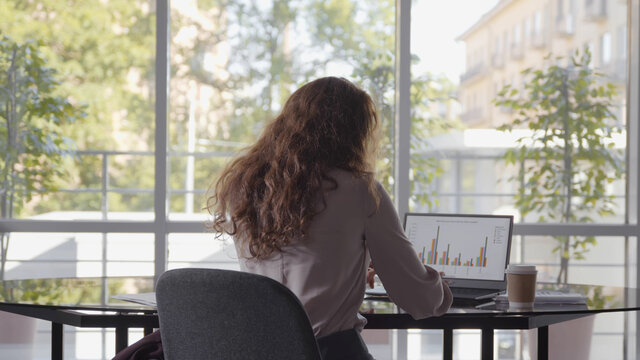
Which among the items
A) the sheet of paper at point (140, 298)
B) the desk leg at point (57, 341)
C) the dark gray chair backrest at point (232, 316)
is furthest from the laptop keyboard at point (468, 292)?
the desk leg at point (57, 341)

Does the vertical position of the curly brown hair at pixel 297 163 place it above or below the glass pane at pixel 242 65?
below

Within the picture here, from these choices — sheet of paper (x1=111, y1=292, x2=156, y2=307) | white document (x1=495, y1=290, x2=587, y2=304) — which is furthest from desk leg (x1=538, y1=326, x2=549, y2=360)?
sheet of paper (x1=111, y1=292, x2=156, y2=307)

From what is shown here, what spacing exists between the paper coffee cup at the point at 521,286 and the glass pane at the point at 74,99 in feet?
7.52

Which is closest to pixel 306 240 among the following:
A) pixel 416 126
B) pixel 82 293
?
pixel 82 293

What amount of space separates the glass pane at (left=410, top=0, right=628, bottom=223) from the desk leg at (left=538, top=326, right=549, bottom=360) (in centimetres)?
172

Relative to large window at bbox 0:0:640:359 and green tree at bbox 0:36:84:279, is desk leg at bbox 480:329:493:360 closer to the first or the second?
large window at bbox 0:0:640:359

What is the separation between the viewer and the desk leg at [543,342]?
89.9 inches

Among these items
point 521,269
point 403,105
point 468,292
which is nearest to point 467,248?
point 468,292

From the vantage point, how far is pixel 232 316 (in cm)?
137

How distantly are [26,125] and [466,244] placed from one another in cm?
241

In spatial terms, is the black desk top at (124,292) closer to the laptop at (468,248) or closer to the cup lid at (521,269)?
the cup lid at (521,269)

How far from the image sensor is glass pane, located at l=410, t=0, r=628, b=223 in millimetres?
3977

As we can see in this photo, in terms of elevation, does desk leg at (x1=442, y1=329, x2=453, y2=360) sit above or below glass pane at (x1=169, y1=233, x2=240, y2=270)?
below

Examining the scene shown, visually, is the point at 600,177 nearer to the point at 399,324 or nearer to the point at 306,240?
the point at 399,324
